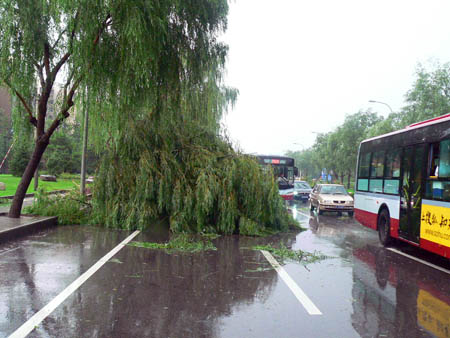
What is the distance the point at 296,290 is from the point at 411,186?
5.00 meters

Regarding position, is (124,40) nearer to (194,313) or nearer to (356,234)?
(194,313)

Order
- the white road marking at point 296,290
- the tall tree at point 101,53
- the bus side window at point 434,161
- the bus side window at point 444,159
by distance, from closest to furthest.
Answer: the white road marking at point 296,290
the bus side window at point 444,159
the bus side window at point 434,161
the tall tree at point 101,53

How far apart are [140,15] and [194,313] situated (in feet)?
27.7

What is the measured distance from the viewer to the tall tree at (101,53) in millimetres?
11242

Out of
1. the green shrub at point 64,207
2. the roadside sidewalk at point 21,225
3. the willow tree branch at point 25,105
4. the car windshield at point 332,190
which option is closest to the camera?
the roadside sidewalk at point 21,225

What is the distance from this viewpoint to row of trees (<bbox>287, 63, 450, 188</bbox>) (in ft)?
91.9

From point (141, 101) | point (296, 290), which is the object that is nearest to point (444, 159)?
point (296, 290)

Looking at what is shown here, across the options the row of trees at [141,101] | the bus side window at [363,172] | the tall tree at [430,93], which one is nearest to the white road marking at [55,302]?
the row of trees at [141,101]

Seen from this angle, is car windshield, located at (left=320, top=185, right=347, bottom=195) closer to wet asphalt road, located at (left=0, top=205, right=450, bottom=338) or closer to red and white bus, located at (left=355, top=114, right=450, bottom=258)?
red and white bus, located at (left=355, top=114, right=450, bottom=258)

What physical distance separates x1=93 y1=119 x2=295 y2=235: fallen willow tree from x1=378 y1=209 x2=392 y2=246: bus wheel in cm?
305

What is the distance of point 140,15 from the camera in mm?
11133

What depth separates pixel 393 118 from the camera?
36.4m

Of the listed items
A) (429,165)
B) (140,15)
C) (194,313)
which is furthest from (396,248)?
(140,15)

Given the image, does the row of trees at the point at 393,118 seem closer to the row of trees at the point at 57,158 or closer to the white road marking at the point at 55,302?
the white road marking at the point at 55,302
